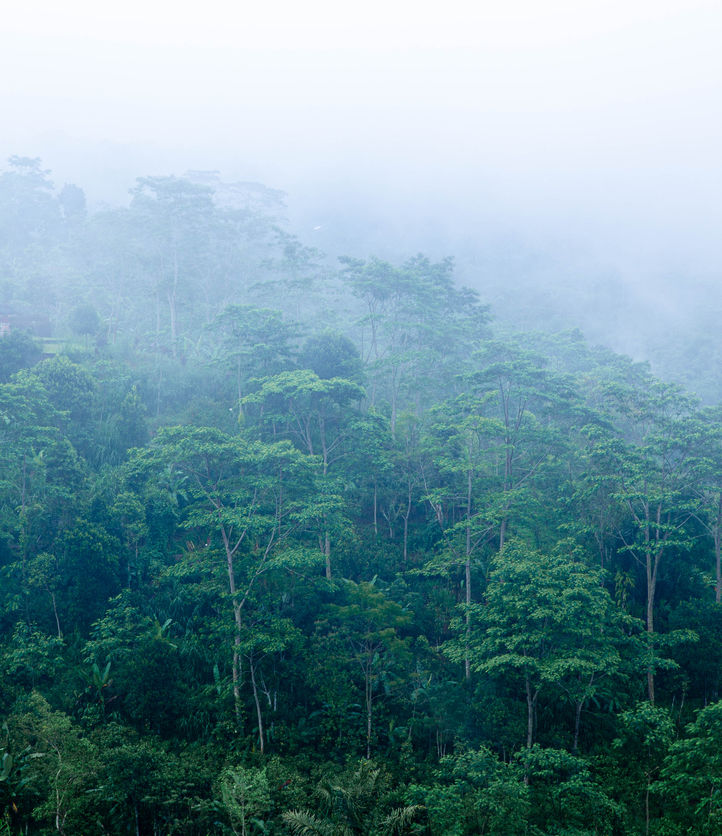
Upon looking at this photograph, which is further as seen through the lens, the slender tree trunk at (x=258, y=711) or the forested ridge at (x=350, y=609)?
the slender tree trunk at (x=258, y=711)

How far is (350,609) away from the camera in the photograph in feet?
66.7

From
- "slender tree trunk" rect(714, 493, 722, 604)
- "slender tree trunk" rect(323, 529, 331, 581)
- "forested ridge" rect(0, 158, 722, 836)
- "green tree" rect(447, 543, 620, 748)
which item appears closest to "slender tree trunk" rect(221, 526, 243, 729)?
"forested ridge" rect(0, 158, 722, 836)

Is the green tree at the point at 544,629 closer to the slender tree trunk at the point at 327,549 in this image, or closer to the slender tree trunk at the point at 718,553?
the slender tree trunk at the point at 718,553

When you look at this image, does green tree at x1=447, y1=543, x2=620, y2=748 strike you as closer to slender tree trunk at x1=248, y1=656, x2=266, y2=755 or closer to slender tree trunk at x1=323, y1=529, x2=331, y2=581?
slender tree trunk at x1=248, y1=656, x2=266, y2=755

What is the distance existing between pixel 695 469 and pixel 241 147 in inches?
4618

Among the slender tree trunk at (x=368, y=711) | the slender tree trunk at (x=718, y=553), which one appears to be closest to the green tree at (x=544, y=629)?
the slender tree trunk at (x=368, y=711)

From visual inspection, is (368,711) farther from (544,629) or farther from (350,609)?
(544,629)

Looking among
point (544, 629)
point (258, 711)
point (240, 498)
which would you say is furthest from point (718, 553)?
point (240, 498)

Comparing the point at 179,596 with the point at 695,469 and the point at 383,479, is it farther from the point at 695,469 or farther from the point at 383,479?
the point at 695,469

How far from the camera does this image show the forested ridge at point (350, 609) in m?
15.1

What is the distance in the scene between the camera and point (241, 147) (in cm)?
11869

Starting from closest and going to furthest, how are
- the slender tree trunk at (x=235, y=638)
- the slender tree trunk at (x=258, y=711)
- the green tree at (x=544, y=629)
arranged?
the green tree at (x=544, y=629)
the slender tree trunk at (x=258, y=711)
the slender tree trunk at (x=235, y=638)

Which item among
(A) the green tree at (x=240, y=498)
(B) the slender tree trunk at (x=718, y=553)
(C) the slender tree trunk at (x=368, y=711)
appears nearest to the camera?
(C) the slender tree trunk at (x=368, y=711)

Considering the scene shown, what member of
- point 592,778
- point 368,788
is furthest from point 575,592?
point 368,788
